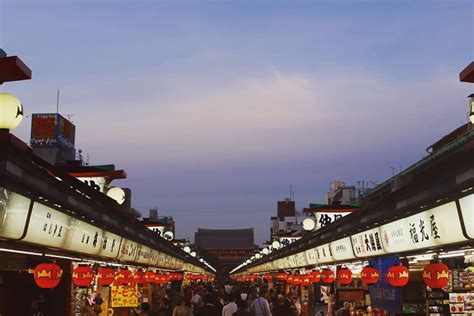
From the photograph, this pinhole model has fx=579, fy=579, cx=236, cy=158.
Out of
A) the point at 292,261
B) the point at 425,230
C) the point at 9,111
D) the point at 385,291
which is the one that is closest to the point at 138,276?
the point at 292,261

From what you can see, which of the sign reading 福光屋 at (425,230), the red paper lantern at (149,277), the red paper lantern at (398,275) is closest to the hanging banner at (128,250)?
the red paper lantern at (149,277)

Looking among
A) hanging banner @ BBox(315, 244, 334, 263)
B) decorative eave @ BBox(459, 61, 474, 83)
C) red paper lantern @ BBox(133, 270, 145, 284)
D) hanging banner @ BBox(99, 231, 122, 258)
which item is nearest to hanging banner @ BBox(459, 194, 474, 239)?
decorative eave @ BBox(459, 61, 474, 83)

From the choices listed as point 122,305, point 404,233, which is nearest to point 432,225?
point 404,233

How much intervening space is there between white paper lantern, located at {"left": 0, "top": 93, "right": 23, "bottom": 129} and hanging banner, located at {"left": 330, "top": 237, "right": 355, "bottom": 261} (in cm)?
1278

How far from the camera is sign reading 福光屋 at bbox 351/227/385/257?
15.1 meters

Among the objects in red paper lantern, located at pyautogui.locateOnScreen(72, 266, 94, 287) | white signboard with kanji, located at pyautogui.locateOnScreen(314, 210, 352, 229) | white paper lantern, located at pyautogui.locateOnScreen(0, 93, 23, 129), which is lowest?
red paper lantern, located at pyautogui.locateOnScreen(72, 266, 94, 287)

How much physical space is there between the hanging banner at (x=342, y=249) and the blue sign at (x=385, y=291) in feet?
2.99

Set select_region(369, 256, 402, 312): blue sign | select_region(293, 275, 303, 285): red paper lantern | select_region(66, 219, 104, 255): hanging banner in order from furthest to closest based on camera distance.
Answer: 1. select_region(293, 275, 303, 285): red paper lantern
2. select_region(369, 256, 402, 312): blue sign
3. select_region(66, 219, 104, 255): hanging banner

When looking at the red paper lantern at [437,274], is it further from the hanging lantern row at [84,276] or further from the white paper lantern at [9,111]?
the white paper lantern at [9,111]

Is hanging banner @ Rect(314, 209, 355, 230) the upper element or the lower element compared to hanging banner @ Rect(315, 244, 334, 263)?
upper

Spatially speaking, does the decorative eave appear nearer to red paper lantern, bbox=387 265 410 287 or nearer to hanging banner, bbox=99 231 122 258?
red paper lantern, bbox=387 265 410 287

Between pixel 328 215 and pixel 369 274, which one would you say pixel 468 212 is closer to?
pixel 369 274

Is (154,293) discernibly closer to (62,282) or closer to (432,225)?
(62,282)

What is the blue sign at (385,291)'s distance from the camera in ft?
59.8
